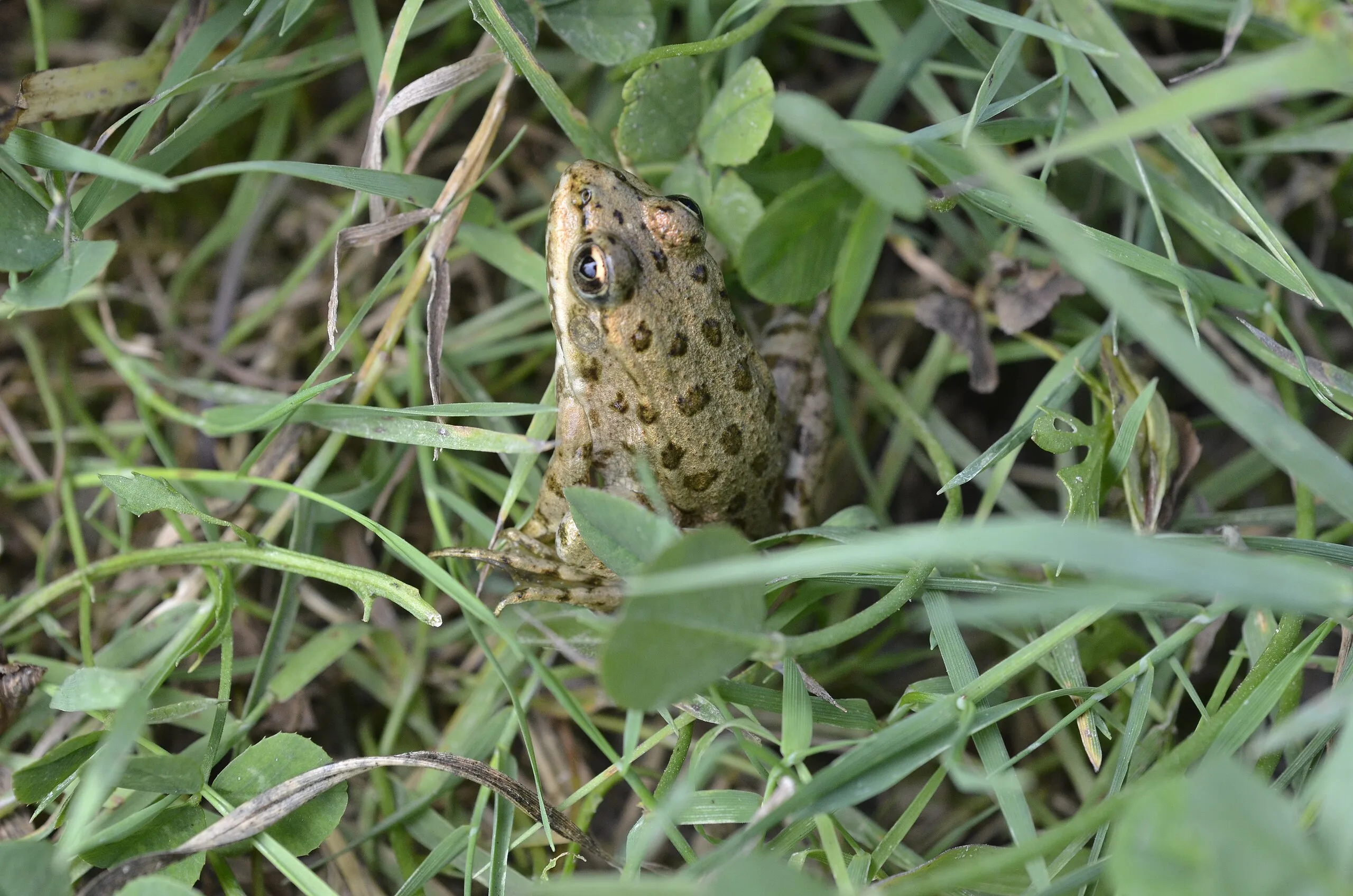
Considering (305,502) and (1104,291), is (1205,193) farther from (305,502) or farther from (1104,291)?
(305,502)

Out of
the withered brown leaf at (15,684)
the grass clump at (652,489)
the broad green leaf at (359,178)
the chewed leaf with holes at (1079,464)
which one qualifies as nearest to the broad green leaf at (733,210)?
the grass clump at (652,489)

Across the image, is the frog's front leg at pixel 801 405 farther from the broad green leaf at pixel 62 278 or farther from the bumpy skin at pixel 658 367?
the broad green leaf at pixel 62 278

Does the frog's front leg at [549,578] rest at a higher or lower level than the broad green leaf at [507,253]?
lower

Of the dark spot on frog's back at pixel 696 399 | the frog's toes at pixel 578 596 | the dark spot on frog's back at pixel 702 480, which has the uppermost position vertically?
the dark spot on frog's back at pixel 696 399

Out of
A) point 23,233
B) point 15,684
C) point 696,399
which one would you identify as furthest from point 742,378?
point 15,684

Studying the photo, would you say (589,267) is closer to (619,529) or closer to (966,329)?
(619,529)
